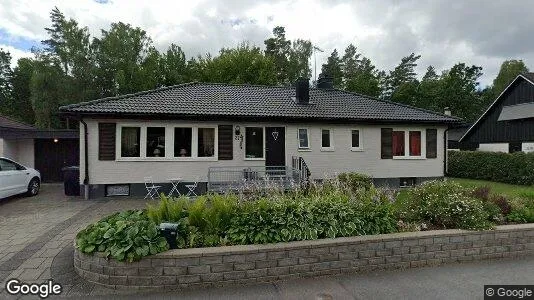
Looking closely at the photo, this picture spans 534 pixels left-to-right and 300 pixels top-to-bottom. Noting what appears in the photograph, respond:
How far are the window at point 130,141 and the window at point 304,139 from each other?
6.35m

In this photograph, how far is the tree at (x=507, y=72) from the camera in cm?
4622

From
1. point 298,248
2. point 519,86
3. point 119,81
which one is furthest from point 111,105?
point 519,86

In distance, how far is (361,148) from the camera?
13141mm

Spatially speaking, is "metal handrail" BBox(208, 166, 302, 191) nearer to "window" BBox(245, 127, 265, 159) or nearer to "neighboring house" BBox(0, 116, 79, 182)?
"window" BBox(245, 127, 265, 159)

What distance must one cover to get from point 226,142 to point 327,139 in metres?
4.38

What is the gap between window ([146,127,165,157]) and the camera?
11047mm

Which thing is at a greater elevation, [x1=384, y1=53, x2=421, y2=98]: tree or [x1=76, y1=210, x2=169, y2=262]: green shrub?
[x1=384, y1=53, x2=421, y2=98]: tree

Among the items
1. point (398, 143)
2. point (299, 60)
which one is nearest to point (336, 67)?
point (299, 60)

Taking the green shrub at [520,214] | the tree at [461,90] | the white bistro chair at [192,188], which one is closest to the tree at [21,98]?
the white bistro chair at [192,188]

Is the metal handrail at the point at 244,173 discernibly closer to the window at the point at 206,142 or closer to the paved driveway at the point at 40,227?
the window at the point at 206,142

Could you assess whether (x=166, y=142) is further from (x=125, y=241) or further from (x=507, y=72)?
(x=507, y=72)

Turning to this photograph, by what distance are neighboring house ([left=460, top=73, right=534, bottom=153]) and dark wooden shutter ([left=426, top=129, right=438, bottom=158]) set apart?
A: 10158 millimetres

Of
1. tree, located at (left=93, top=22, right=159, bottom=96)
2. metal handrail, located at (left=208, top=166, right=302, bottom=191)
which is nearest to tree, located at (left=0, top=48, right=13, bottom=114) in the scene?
tree, located at (left=93, top=22, right=159, bottom=96)

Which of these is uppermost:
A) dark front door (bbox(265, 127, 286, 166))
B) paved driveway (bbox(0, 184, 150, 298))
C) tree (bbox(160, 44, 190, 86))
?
tree (bbox(160, 44, 190, 86))
